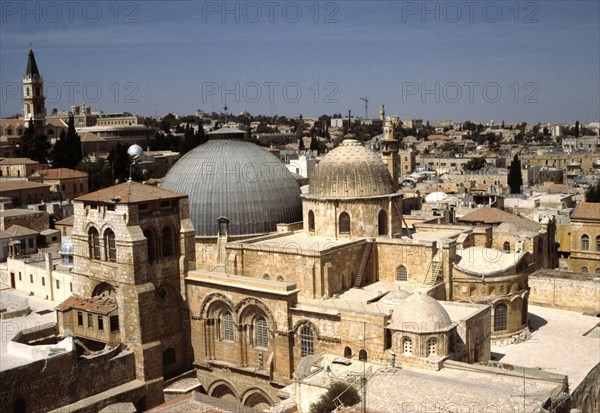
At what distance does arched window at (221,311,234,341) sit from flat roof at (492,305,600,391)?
31.6ft

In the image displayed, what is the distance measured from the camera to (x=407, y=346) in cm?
2025

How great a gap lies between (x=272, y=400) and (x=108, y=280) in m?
6.93

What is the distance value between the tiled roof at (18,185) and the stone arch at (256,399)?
29.6 metres

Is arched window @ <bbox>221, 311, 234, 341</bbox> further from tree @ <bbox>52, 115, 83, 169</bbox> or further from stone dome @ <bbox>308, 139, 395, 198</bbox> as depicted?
tree @ <bbox>52, 115, 83, 169</bbox>

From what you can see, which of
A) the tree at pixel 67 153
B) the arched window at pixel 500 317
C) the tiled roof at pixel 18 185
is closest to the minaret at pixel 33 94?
the tree at pixel 67 153

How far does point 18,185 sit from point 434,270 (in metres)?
33.3

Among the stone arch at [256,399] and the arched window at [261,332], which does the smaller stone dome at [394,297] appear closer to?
the arched window at [261,332]

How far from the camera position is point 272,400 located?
23250 mm

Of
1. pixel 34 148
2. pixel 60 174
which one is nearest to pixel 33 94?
pixel 34 148

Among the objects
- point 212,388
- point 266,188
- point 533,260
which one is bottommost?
point 212,388

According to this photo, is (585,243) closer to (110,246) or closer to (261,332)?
(261,332)

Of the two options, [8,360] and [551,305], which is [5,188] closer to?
[8,360]

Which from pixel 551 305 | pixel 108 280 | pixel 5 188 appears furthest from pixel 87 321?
pixel 5 188

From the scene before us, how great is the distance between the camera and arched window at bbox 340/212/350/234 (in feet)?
86.9
